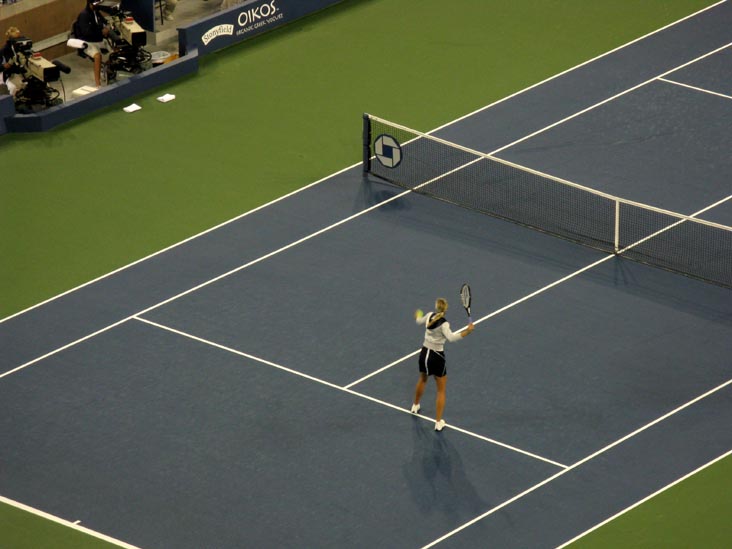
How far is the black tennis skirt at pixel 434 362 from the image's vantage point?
79.8ft

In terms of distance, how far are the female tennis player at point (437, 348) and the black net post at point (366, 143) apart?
7278 mm

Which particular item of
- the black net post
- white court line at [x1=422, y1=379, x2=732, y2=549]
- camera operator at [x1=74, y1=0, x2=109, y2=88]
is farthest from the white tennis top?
camera operator at [x1=74, y1=0, x2=109, y2=88]

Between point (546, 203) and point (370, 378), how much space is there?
5.90m

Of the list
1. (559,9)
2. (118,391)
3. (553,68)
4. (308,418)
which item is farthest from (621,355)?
(559,9)

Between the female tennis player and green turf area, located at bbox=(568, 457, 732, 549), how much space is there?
3.07 metres

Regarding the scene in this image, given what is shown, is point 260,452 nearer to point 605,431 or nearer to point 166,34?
point 605,431

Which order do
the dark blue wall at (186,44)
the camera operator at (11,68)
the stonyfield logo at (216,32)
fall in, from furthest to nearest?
the stonyfield logo at (216,32)
the dark blue wall at (186,44)
the camera operator at (11,68)

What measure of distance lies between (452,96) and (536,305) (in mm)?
7819

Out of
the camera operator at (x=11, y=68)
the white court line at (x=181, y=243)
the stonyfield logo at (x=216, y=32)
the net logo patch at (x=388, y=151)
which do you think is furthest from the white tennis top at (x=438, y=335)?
the stonyfield logo at (x=216, y=32)

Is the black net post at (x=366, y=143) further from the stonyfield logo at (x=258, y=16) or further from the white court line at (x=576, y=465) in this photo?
the white court line at (x=576, y=465)

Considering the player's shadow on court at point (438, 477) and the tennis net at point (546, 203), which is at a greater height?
the tennis net at point (546, 203)

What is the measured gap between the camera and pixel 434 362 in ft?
79.8

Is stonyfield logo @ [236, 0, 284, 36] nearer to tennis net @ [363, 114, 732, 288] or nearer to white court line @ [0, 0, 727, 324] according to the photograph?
tennis net @ [363, 114, 732, 288]

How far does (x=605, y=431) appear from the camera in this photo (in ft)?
81.3
